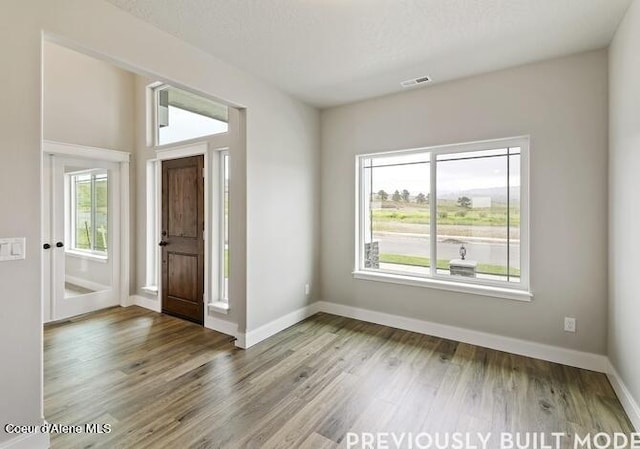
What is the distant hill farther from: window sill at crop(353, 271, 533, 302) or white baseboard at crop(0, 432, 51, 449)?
white baseboard at crop(0, 432, 51, 449)

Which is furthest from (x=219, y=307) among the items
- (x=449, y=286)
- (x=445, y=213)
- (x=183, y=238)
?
(x=445, y=213)

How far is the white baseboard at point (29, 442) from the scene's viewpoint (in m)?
1.68

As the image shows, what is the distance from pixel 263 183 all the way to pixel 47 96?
2827 mm

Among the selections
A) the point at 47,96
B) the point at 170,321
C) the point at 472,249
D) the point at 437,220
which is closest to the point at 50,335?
the point at 170,321

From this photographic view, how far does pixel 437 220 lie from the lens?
3.59 metres

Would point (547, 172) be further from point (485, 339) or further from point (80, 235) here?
point (80, 235)

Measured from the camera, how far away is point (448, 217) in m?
3.51

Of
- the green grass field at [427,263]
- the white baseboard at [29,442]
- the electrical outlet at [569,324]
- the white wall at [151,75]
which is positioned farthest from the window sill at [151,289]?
the electrical outlet at [569,324]

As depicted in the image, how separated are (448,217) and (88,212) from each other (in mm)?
4601

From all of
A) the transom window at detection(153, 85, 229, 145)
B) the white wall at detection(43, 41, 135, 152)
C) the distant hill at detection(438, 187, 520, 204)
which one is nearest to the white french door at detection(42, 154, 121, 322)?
the white wall at detection(43, 41, 135, 152)

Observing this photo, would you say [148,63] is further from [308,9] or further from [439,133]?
[439,133]

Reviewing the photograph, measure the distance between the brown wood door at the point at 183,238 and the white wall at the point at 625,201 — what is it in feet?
12.9

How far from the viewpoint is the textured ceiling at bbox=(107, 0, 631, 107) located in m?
2.14

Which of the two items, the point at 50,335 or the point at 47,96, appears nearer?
the point at 50,335
